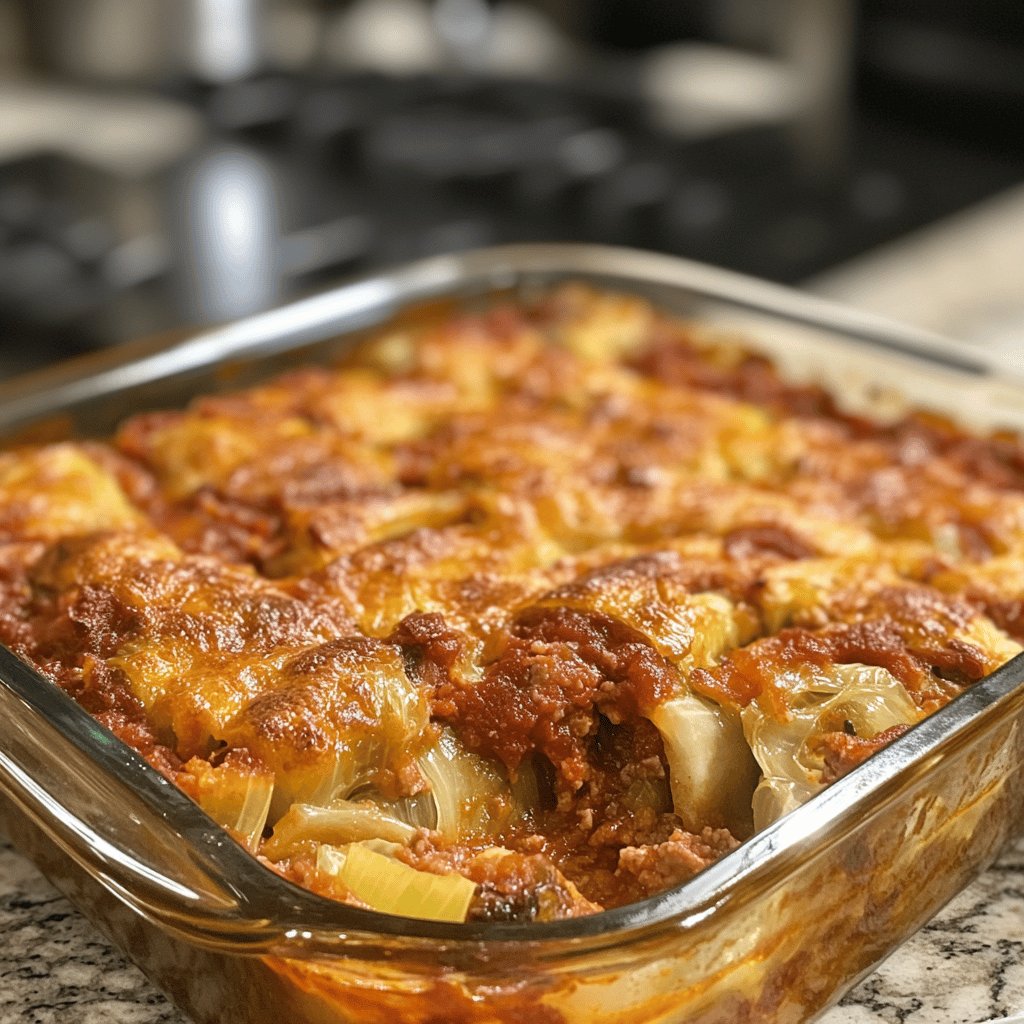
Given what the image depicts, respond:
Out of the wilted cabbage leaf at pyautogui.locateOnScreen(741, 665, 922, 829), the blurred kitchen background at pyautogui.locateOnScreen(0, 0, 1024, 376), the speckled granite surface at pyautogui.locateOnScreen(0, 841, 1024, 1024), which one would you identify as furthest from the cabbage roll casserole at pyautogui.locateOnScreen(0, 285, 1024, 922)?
the blurred kitchen background at pyautogui.locateOnScreen(0, 0, 1024, 376)

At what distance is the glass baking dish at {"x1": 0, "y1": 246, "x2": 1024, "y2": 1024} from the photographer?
94 cm

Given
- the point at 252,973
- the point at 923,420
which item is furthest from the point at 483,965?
the point at 923,420

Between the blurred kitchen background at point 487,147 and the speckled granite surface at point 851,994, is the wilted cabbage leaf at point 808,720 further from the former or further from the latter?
the blurred kitchen background at point 487,147

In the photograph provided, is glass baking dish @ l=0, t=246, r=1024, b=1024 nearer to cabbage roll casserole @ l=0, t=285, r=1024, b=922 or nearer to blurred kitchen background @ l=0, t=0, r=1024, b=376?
cabbage roll casserole @ l=0, t=285, r=1024, b=922

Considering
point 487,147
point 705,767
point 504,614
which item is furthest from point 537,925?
point 487,147

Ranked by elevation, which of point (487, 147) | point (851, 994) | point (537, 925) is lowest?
point (851, 994)

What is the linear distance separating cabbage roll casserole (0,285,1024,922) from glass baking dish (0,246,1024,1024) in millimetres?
73

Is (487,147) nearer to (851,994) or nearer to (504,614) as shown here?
(504,614)

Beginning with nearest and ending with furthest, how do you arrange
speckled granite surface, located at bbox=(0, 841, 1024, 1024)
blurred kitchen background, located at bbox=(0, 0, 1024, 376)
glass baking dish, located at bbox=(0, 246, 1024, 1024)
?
glass baking dish, located at bbox=(0, 246, 1024, 1024) < speckled granite surface, located at bbox=(0, 841, 1024, 1024) < blurred kitchen background, located at bbox=(0, 0, 1024, 376)

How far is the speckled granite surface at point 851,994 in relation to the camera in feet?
3.94

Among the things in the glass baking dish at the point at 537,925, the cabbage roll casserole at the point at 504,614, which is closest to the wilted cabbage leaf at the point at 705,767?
the cabbage roll casserole at the point at 504,614

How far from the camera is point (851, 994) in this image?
1.23m

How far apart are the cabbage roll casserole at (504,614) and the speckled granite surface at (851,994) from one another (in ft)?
0.59

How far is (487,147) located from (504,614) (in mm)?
2499
